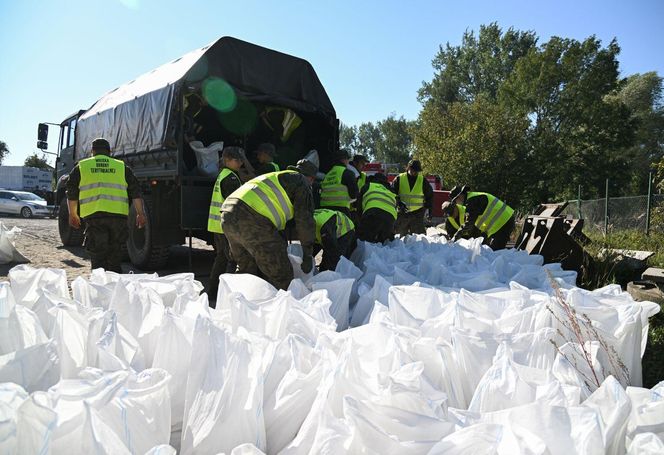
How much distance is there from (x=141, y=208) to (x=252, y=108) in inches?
99.7

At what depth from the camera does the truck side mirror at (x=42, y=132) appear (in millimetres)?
8734

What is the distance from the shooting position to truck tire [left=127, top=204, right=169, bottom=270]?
18.6ft

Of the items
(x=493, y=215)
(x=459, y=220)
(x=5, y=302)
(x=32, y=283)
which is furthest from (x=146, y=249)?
(x=493, y=215)

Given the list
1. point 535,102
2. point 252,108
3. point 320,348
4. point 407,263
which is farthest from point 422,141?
point 320,348

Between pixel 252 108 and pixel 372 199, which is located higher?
pixel 252 108

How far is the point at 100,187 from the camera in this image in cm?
419

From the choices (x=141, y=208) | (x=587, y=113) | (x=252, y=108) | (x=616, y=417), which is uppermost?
(x=587, y=113)

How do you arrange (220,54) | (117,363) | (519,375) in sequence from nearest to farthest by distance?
(519,375)
(117,363)
(220,54)

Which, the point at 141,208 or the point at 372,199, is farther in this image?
the point at 372,199

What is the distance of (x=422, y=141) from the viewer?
68.6 ft

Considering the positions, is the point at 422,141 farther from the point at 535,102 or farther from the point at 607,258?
the point at 607,258

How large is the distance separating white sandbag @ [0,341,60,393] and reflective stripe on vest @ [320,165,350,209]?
3768mm

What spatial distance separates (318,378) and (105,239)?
11.5 feet

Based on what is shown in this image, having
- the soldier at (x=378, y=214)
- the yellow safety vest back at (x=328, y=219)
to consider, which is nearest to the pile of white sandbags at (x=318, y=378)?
the yellow safety vest back at (x=328, y=219)
